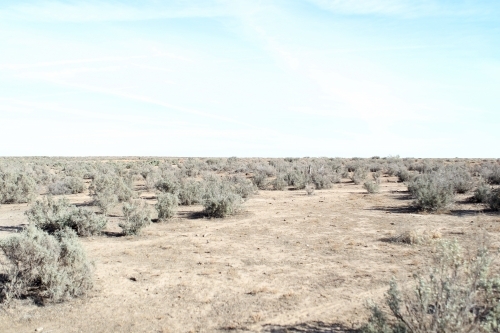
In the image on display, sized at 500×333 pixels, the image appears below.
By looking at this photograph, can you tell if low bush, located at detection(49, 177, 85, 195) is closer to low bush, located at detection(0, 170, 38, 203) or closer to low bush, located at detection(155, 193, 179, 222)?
low bush, located at detection(0, 170, 38, 203)

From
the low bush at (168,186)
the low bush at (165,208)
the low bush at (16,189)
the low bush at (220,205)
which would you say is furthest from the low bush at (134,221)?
the low bush at (16,189)

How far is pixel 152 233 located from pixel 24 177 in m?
12.7

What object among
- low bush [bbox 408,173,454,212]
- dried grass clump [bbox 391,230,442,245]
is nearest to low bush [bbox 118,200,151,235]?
dried grass clump [bbox 391,230,442,245]

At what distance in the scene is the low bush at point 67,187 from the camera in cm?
2578

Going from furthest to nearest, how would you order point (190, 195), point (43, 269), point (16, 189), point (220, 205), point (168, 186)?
1. point (168, 186)
2. point (16, 189)
3. point (190, 195)
4. point (220, 205)
5. point (43, 269)

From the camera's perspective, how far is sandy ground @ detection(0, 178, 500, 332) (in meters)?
6.95

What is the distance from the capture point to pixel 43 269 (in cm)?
777

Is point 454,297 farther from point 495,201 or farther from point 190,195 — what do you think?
point 190,195

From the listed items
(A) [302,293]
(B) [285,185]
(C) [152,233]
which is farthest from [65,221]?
(B) [285,185]

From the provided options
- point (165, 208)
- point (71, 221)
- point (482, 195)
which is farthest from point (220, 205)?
point (482, 195)

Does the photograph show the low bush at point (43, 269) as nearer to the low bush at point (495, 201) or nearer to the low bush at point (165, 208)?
the low bush at point (165, 208)

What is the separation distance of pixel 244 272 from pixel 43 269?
4423 millimetres

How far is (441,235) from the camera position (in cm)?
1266

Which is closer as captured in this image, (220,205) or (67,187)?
(220,205)
